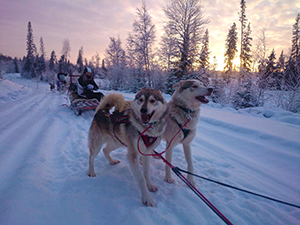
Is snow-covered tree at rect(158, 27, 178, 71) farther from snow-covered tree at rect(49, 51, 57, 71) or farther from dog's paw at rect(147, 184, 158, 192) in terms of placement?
snow-covered tree at rect(49, 51, 57, 71)

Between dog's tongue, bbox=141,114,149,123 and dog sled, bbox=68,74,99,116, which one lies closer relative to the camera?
dog's tongue, bbox=141,114,149,123

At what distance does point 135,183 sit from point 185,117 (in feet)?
4.66

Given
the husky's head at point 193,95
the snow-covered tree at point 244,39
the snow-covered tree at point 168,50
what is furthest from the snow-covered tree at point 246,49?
the husky's head at point 193,95

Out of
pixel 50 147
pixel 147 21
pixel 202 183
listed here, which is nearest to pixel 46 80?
pixel 147 21

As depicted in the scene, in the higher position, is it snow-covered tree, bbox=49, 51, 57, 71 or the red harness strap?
snow-covered tree, bbox=49, 51, 57, 71

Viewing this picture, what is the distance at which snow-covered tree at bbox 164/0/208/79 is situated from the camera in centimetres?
1705

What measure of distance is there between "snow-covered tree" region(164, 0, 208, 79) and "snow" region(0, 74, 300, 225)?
47.7 ft

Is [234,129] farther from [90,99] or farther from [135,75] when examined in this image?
[135,75]

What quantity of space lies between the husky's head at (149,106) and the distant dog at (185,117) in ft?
1.26

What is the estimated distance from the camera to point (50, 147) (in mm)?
3654

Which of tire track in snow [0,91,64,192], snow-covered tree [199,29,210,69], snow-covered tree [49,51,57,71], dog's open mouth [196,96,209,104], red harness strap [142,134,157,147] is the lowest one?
tire track in snow [0,91,64,192]

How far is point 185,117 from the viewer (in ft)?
8.70

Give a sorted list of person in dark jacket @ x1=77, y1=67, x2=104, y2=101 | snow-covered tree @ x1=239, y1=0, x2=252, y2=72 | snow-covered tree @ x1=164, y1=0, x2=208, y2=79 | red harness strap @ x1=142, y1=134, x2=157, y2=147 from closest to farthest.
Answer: red harness strap @ x1=142, y1=134, x2=157, y2=147, person in dark jacket @ x1=77, y1=67, x2=104, y2=101, snow-covered tree @ x1=164, y1=0, x2=208, y2=79, snow-covered tree @ x1=239, y1=0, x2=252, y2=72

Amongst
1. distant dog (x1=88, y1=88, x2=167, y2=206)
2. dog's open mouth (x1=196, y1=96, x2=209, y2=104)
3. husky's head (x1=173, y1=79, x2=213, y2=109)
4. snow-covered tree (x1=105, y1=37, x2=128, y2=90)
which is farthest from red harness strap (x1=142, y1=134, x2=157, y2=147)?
snow-covered tree (x1=105, y1=37, x2=128, y2=90)
